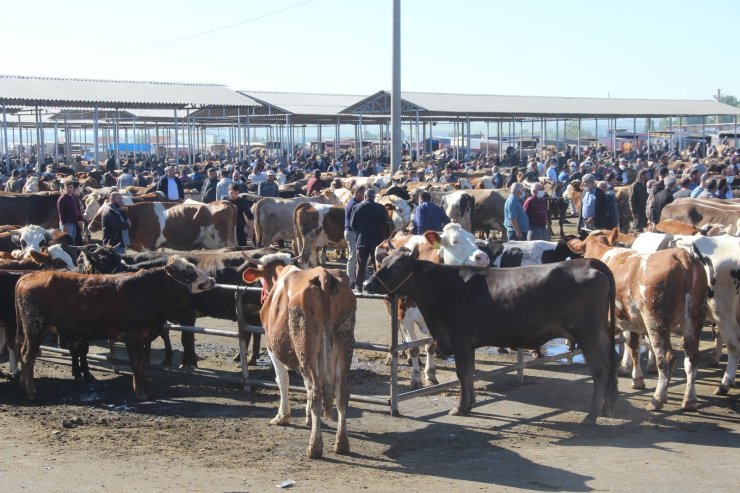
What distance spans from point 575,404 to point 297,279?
3182 mm

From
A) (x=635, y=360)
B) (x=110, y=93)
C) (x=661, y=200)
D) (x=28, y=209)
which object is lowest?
(x=635, y=360)

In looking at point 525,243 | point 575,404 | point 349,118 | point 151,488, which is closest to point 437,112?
point 349,118

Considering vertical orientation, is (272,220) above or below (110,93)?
below

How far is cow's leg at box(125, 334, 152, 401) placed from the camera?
962 cm

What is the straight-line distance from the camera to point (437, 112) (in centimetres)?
4516

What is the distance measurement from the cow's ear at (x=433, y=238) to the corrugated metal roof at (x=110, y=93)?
2503 centimetres

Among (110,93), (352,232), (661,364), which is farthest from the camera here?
(110,93)

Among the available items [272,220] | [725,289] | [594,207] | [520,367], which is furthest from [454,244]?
[272,220]

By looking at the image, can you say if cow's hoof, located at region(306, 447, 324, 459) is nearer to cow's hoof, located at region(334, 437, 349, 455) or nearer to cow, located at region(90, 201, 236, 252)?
cow's hoof, located at region(334, 437, 349, 455)

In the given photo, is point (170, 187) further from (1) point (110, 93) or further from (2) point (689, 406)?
(1) point (110, 93)

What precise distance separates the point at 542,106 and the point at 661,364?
4660cm

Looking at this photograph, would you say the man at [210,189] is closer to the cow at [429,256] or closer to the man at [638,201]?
the man at [638,201]

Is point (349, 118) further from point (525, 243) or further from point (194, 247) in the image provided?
point (525, 243)

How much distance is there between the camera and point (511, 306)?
8812mm
